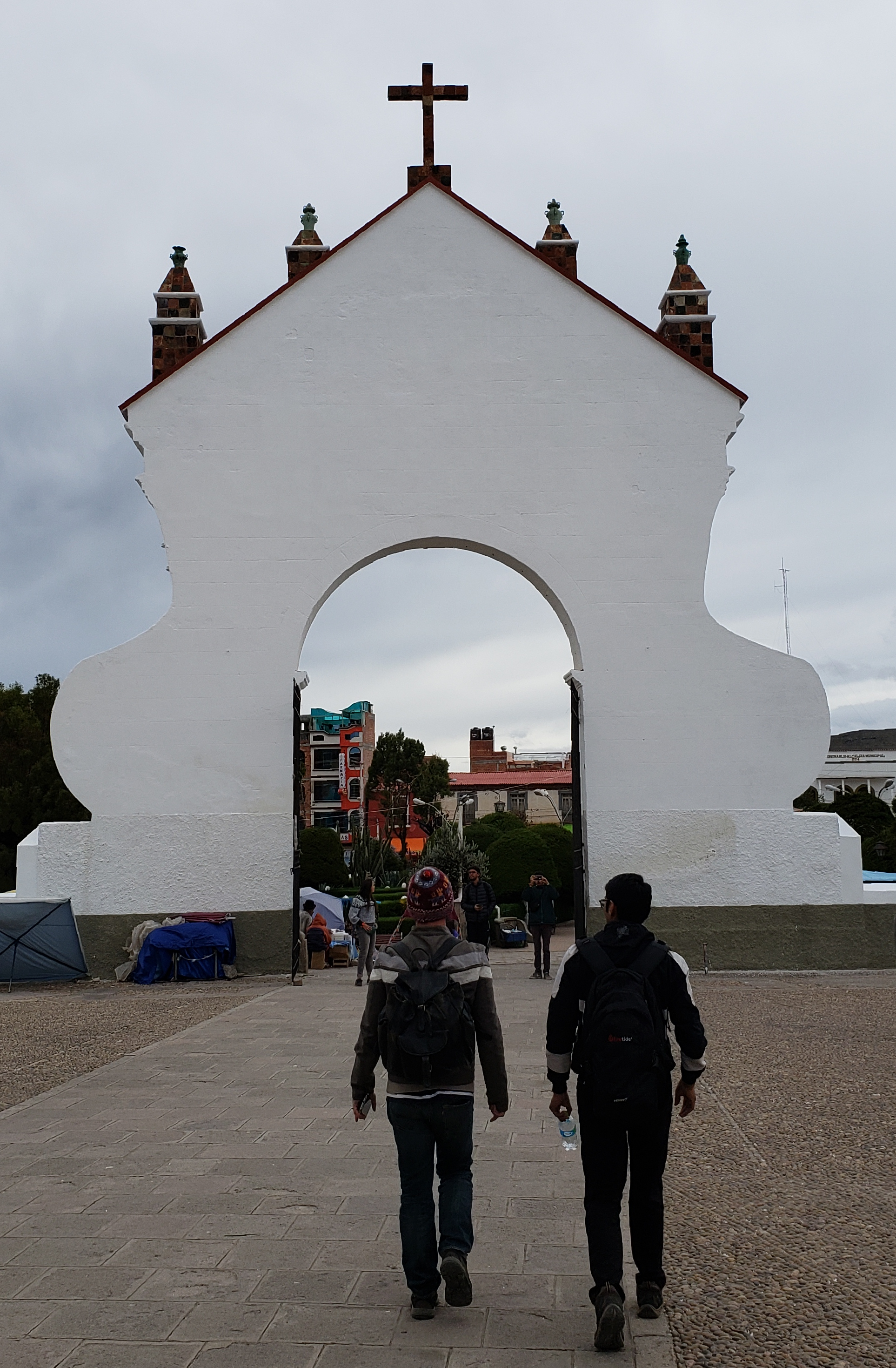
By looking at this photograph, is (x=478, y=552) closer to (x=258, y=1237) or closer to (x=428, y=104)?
(x=428, y=104)

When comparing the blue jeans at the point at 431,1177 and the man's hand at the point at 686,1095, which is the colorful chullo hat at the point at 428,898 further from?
the man's hand at the point at 686,1095

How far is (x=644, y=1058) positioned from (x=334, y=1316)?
1.32m

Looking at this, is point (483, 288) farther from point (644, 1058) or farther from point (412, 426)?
point (644, 1058)

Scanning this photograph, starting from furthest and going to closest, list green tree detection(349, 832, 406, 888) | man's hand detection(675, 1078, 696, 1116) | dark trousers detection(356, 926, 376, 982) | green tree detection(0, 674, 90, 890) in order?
green tree detection(0, 674, 90, 890)
green tree detection(349, 832, 406, 888)
dark trousers detection(356, 926, 376, 982)
man's hand detection(675, 1078, 696, 1116)

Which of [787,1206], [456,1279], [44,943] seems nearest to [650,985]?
[456,1279]

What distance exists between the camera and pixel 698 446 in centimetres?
1538

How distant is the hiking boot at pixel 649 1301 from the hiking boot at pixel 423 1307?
665mm

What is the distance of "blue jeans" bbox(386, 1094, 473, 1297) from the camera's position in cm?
402

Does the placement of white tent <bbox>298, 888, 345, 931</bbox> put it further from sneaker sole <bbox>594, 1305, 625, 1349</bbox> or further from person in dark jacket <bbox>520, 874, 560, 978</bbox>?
sneaker sole <bbox>594, 1305, 625, 1349</bbox>

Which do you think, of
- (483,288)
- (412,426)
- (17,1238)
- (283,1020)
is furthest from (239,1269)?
(483,288)

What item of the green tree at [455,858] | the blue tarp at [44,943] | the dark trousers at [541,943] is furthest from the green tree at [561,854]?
the blue tarp at [44,943]

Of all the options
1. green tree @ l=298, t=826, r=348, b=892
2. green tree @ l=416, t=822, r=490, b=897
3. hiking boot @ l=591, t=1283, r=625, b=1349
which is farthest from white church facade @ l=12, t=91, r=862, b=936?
green tree @ l=298, t=826, r=348, b=892

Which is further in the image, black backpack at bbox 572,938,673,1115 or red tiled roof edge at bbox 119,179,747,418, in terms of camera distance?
red tiled roof edge at bbox 119,179,747,418

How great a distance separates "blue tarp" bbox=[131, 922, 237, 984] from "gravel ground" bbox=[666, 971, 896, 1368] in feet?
21.6
